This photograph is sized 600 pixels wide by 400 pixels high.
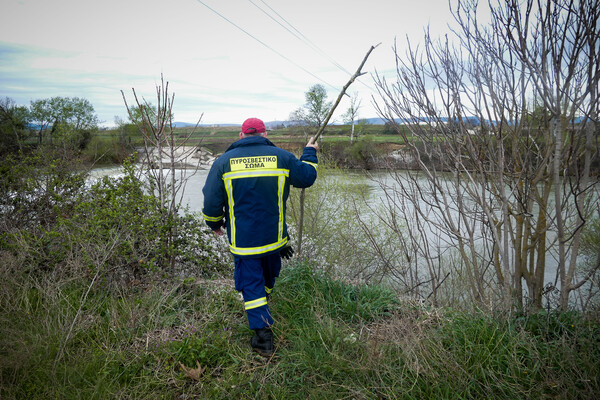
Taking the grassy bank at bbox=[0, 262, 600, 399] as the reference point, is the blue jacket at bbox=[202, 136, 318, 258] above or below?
above

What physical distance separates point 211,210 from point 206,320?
3.08ft

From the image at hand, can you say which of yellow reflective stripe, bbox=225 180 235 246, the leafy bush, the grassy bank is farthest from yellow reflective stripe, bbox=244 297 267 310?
the leafy bush

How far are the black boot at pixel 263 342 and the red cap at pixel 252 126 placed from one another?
1628 mm

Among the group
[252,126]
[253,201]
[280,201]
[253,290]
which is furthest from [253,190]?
[253,290]

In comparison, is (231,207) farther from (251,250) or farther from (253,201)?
→ (251,250)

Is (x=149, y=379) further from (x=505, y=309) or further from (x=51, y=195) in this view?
(x=51, y=195)

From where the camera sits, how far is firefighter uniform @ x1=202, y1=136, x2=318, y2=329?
9.11 feet

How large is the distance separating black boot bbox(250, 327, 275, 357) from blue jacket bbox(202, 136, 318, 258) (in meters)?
0.59

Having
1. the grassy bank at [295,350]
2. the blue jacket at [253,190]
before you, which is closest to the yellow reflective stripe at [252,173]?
the blue jacket at [253,190]

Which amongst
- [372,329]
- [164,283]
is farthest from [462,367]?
[164,283]

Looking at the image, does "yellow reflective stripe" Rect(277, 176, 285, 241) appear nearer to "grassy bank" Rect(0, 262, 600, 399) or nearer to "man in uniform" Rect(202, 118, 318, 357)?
"man in uniform" Rect(202, 118, 318, 357)

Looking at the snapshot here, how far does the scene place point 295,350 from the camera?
2670mm

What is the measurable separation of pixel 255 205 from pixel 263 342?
106 cm

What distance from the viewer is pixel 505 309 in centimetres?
270
